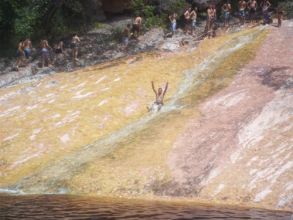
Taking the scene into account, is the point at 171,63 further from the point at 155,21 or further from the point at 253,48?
the point at 155,21

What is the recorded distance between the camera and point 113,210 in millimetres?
18812

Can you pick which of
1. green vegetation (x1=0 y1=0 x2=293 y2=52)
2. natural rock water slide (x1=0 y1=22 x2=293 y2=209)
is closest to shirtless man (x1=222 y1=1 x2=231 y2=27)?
green vegetation (x1=0 y1=0 x2=293 y2=52)

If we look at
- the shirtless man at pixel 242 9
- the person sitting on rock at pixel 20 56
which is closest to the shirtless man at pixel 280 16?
the shirtless man at pixel 242 9

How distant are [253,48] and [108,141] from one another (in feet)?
41.5

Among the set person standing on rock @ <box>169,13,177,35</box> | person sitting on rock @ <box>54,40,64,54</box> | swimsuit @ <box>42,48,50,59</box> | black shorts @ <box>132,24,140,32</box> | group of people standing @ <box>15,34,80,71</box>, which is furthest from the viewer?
black shorts @ <box>132,24,140,32</box>

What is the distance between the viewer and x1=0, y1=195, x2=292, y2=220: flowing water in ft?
57.5

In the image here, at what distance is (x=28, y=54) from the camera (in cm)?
4119

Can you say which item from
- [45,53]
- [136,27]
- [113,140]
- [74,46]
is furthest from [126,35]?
[113,140]

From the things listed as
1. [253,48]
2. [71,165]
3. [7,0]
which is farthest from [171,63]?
[7,0]

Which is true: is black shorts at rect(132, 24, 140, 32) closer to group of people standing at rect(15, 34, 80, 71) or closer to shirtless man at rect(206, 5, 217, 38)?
group of people standing at rect(15, 34, 80, 71)

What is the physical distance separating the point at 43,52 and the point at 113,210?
78.2 feet

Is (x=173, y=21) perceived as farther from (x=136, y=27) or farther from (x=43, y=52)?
(x=43, y=52)

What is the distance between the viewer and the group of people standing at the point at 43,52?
4066 centimetres

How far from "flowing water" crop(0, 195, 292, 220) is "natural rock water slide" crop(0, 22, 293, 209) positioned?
213 centimetres
